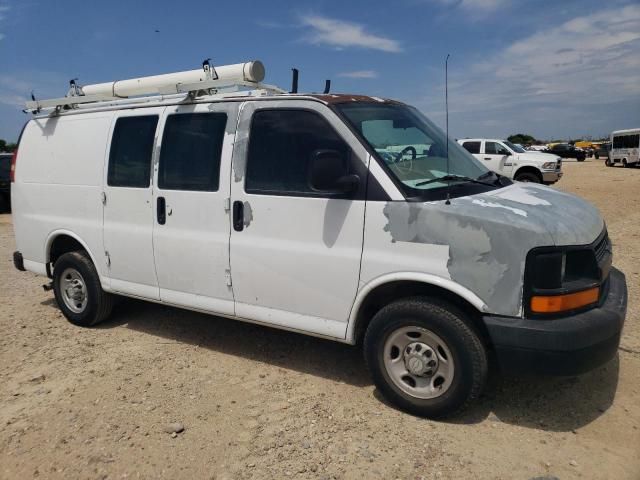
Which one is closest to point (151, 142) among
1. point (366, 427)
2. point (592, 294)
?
point (366, 427)

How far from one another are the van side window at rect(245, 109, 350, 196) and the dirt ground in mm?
1537

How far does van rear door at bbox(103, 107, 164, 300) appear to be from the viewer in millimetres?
4578

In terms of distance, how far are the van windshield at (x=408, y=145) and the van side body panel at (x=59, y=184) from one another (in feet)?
8.58

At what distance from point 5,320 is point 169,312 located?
5.84 feet

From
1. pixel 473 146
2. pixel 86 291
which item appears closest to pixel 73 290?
pixel 86 291

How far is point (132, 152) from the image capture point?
468 cm

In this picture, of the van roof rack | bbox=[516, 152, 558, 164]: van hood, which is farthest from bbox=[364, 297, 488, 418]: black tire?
bbox=[516, 152, 558, 164]: van hood

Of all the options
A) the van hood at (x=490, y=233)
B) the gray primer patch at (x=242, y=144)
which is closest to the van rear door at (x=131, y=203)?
the gray primer patch at (x=242, y=144)

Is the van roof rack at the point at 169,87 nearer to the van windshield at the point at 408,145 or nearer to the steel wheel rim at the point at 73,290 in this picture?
the van windshield at the point at 408,145

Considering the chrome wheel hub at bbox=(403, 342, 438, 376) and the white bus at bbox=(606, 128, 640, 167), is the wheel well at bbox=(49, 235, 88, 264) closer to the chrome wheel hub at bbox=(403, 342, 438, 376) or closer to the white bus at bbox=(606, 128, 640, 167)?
the chrome wheel hub at bbox=(403, 342, 438, 376)

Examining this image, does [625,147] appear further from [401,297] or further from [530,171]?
[401,297]

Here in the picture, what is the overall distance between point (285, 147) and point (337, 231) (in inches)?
30.6

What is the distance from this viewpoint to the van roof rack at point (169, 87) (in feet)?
14.4

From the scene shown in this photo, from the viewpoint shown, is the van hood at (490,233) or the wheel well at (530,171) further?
the wheel well at (530,171)
